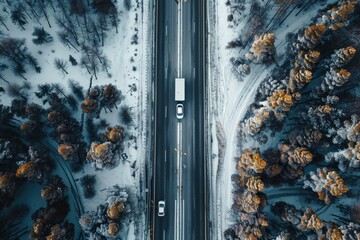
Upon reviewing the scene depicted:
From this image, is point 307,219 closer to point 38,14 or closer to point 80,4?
point 80,4

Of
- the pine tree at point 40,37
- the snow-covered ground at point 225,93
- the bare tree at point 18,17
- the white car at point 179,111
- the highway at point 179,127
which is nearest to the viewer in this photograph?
the highway at point 179,127

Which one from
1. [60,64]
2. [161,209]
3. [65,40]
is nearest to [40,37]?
[65,40]

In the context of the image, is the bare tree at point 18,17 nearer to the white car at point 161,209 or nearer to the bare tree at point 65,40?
the bare tree at point 65,40

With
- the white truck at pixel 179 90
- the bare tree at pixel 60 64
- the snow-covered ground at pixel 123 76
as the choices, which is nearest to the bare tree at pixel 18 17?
the snow-covered ground at pixel 123 76

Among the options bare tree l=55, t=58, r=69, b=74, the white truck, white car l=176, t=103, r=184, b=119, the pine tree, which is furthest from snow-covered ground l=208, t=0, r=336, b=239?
the pine tree

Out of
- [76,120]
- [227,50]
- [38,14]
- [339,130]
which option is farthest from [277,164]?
[38,14]
